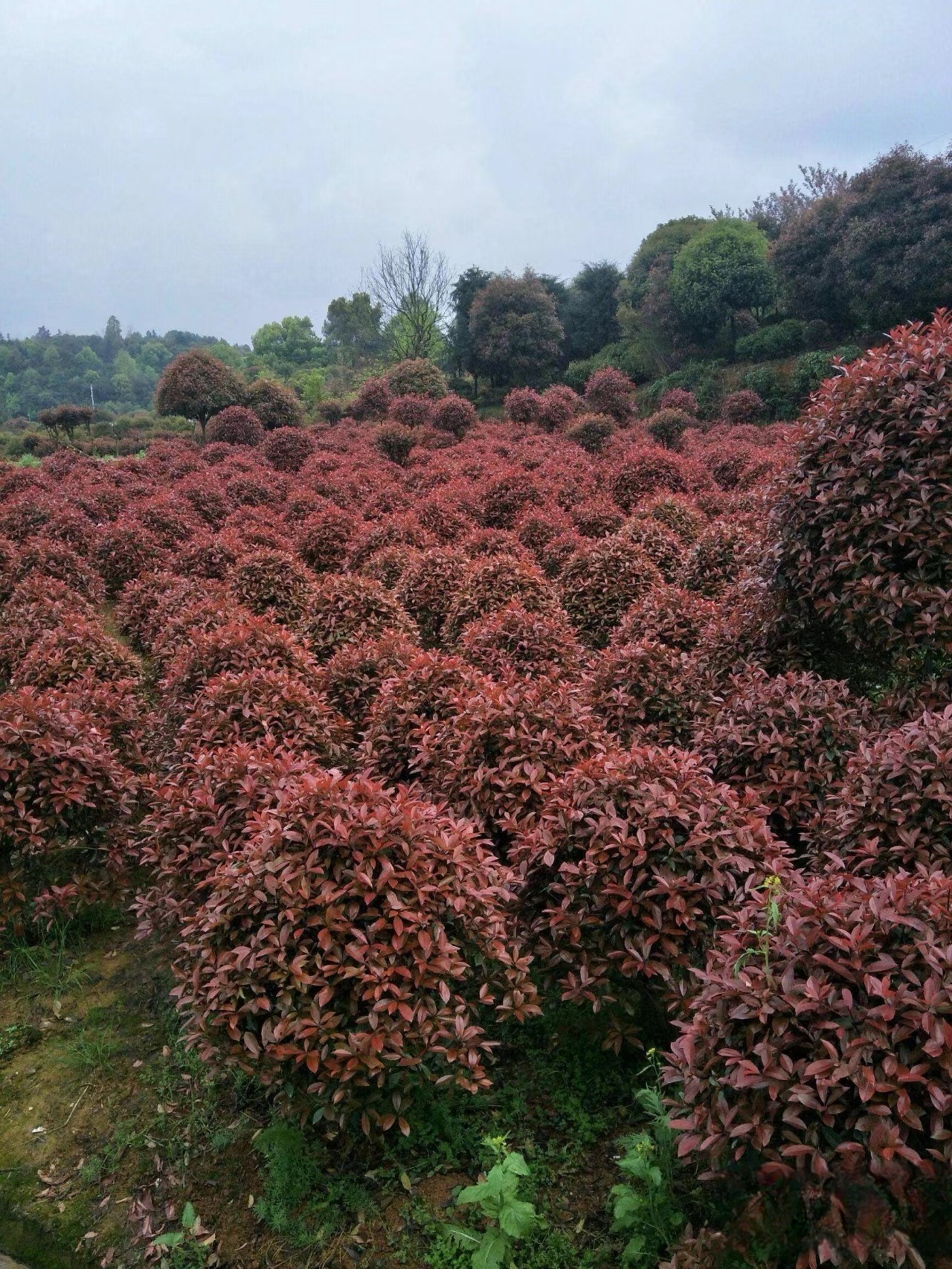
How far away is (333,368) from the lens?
50.4 metres

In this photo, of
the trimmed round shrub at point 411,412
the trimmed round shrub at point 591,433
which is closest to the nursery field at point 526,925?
the trimmed round shrub at point 591,433

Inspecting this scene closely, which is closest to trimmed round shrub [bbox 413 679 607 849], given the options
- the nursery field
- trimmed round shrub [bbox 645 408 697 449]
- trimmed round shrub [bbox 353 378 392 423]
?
the nursery field

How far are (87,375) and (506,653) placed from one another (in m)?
71.2

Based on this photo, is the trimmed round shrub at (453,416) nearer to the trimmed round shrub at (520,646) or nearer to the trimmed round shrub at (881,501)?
the trimmed round shrub at (520,646)

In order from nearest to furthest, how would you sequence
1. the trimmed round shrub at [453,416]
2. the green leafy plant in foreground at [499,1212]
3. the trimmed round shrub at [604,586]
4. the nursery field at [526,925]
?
the nursery field at [526,925] → the green leafy plant in foreground at [499,1212] → the trimmed round shrub at [604,586] → the trimmed round shrub at [453,416]

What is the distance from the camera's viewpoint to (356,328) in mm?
54812

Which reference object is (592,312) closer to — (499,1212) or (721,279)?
(721,279)

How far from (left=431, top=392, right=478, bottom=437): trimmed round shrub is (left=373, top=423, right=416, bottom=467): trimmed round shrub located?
85.0 inches

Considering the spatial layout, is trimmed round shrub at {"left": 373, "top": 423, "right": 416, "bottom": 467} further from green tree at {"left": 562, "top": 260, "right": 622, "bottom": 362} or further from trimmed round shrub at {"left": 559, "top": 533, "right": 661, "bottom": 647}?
green tree at {"left": 562, "top": 260, "right": 622, "bottom": 362}

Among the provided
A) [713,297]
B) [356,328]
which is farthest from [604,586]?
[356,328]

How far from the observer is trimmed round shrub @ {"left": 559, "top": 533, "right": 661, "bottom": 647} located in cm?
590

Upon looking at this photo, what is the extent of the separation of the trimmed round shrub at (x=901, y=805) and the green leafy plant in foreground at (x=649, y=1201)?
0.98 meters

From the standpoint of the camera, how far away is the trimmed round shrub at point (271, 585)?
20.9 ft

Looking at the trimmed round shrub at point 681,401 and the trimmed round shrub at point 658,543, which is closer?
the trimmed round shrub at point 658,543
